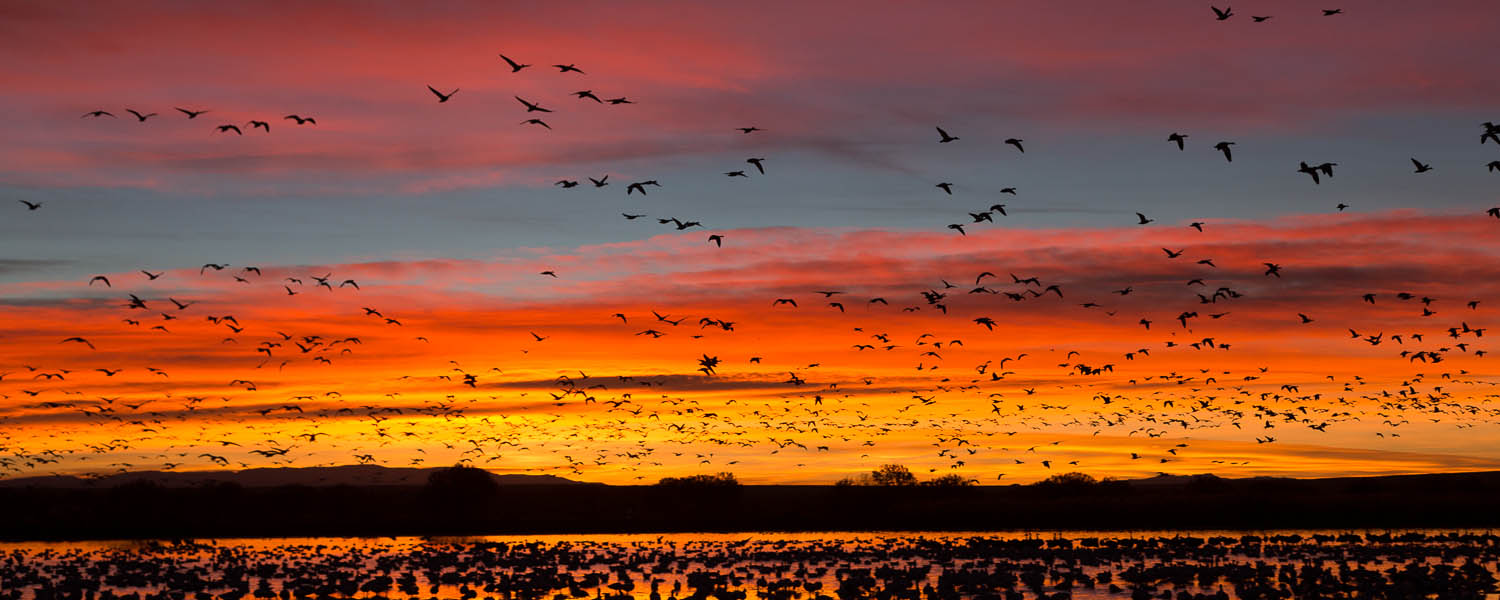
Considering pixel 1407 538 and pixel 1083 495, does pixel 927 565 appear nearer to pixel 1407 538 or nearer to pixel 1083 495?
pixel 1407 538

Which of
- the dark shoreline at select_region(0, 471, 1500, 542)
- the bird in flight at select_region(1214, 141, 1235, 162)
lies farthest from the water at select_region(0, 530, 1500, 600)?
the dark shoreline at select_region(0, 471, 1500, 542)

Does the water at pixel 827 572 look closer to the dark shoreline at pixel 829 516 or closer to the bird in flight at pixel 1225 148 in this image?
the bird in flight at pixel 1225 148

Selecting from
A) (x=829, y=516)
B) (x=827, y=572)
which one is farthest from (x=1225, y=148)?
(x=829, y=516)

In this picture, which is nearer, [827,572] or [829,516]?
[827,572]

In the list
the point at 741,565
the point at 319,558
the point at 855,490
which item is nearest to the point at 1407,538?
the point at 741,565

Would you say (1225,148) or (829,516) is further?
(829,516)

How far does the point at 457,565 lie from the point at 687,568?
11.7 m

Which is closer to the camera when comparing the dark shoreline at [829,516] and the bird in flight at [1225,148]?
the bird in flight at [1225,148]

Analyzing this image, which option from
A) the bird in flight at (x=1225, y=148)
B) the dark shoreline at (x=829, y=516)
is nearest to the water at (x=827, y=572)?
the bird in flight at (x=1225, y=148)

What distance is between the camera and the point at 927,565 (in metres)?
59.8

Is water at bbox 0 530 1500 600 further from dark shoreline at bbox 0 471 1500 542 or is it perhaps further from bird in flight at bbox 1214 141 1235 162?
dark shoreline at bbox 0 471 1500 542

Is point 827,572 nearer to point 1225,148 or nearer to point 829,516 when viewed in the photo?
point 1225,148

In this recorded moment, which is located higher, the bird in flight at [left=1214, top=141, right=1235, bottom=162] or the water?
the bird in flight at [left=1214, top=141, right=1235, bottom=162]

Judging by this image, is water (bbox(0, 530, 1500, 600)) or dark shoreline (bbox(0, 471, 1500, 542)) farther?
dark shoreline (bbox(0, 471, 1500, 542))
